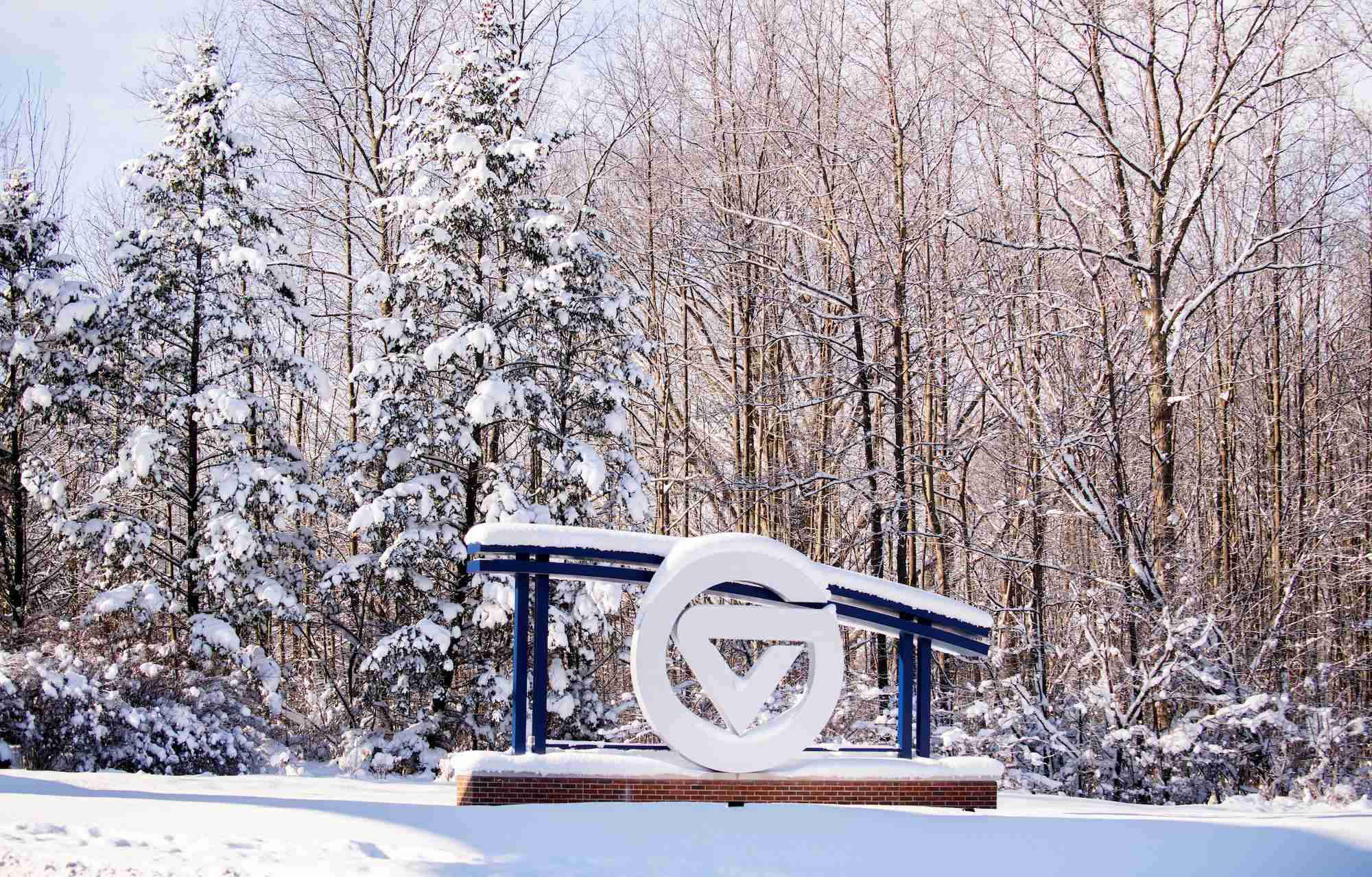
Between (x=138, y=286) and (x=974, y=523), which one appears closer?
(x=138, y=286)

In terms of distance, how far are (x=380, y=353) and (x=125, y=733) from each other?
8987 mm

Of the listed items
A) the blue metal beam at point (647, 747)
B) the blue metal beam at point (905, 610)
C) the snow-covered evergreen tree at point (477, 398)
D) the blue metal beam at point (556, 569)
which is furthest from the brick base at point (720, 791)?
the snow-covered evergreen tree at point (477, 398)

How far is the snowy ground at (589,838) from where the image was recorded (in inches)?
307

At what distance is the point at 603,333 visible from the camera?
18125 mm

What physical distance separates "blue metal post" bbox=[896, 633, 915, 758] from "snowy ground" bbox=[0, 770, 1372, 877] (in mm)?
691

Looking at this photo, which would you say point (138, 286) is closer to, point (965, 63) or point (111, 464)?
point (111, 464)

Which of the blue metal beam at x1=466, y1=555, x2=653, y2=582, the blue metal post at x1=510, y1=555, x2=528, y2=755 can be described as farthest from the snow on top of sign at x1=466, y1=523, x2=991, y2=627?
the blue metal post at x1=510, y1=555, x2=528, y2=755

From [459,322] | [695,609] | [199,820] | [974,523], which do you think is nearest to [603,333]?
[459,322]

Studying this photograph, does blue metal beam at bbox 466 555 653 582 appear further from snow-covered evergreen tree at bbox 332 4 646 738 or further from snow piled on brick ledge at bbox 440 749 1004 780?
snow-covered evergreen tree at bbox 332 4 646 738

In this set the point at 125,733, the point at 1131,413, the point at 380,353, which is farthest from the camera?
the point at 380,353

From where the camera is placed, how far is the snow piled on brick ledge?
10.3 m

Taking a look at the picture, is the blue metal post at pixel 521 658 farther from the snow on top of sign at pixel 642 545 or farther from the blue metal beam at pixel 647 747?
the blue metal beam at pixel 647 747

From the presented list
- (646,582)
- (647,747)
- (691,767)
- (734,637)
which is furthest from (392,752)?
(734,637)

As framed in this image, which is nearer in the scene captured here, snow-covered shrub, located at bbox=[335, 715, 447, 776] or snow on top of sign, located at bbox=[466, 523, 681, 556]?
snow on top of sign, located at bbox=[466, 523, 681, 556]
